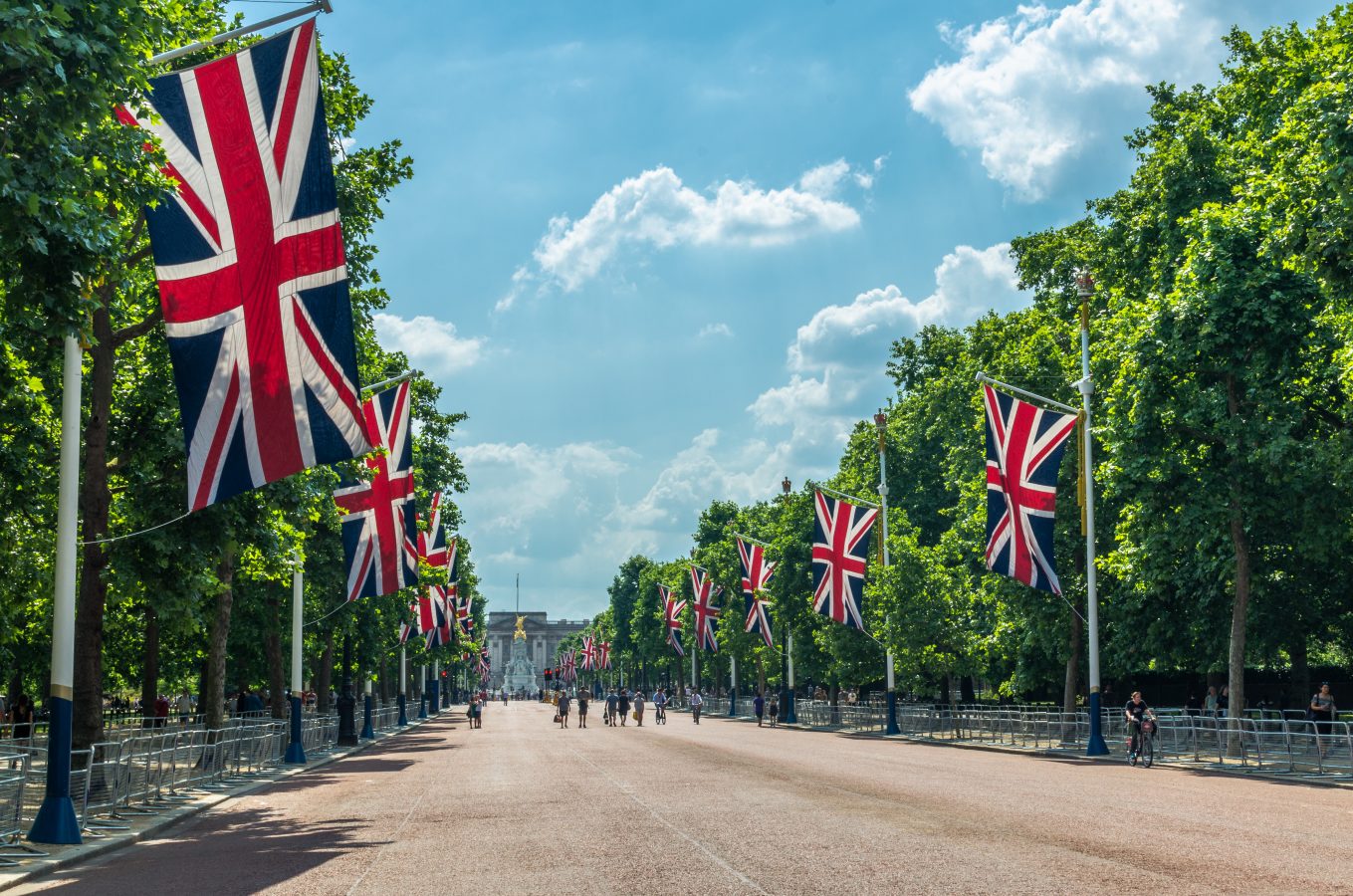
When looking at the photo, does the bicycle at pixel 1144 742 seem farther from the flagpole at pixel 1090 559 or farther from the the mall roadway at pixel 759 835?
the flagpole at pixel 1090 559

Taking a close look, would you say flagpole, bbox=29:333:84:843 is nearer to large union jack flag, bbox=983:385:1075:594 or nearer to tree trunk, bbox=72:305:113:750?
tree trunk, bbox=72:305:113:750

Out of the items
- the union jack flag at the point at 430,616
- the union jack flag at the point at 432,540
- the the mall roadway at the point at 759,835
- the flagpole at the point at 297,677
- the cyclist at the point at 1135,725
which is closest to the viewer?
the the mall roadway at the point at 759,835

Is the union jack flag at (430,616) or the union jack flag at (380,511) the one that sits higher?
the union jack flag at (380,511)

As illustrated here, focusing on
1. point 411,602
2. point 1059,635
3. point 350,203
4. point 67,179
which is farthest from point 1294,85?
point 411,602

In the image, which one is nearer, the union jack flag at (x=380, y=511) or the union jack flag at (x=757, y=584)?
the union jack flag at (x=380, y=511)

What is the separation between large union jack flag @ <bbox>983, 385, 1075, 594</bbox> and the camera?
33.9 meters

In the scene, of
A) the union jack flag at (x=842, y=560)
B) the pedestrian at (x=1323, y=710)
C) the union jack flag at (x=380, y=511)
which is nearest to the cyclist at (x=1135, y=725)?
the pedestrian at (x=1323, y=710)

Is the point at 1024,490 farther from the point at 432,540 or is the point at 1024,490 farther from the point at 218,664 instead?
the point at 432,540

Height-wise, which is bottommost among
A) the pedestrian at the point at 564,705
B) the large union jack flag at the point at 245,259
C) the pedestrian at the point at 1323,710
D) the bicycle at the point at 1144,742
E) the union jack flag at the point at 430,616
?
the pedestrian at the point at 564,705

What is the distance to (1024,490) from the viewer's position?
34188 millimetres

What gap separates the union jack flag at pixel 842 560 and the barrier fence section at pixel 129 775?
21746mm

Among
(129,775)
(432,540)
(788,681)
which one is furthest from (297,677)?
(788,681)

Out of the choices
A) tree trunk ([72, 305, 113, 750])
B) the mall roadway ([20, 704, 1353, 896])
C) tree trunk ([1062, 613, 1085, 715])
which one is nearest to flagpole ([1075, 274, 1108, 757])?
the mall roadway ([20, 704, 1353, 896])

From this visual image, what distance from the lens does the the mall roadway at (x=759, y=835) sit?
12.9 m
